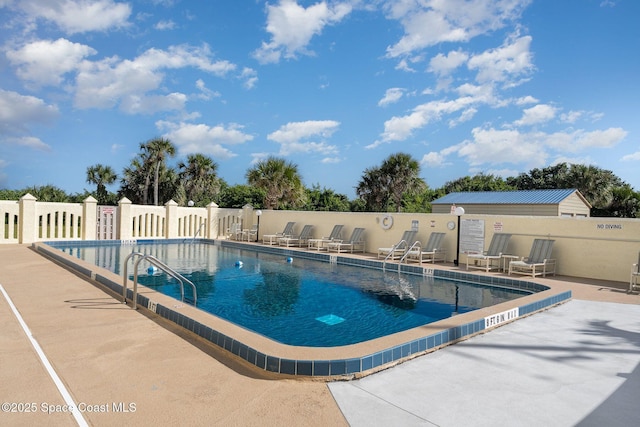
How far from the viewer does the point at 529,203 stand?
862 inches

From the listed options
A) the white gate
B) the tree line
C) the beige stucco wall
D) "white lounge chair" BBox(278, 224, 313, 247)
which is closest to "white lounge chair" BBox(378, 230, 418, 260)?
the beige stucco wall

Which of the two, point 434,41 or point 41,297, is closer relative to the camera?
point 41,297

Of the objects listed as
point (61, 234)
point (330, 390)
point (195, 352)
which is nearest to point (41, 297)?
point (195, 352)

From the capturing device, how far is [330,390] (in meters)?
3.42

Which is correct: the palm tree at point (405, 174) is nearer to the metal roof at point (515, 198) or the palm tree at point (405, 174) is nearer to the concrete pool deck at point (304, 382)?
the metal roof at point (515, 198)

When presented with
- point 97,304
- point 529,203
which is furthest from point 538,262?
point 529,203

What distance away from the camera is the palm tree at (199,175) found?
90.7ft

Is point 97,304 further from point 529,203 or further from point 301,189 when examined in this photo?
point 529,203

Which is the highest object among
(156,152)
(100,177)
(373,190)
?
(156,152)

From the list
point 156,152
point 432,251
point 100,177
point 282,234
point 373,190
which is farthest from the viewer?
point 100,177

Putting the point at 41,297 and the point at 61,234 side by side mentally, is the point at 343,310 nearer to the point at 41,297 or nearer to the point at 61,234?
the point at 41,297

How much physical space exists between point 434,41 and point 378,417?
16.3 meters

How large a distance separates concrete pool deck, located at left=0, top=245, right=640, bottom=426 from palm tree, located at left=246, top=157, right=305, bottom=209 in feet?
50.6

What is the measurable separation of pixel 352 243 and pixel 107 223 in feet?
35.9
